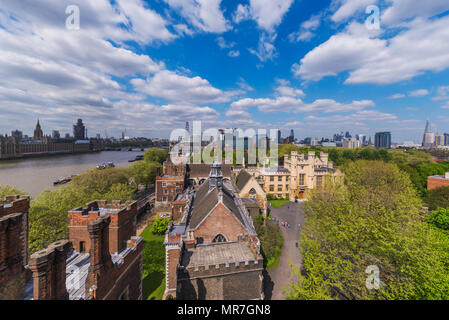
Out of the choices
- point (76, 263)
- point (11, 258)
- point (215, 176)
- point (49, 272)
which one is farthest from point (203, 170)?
point (49, 272)

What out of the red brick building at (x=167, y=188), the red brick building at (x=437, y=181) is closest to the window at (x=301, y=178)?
the red brick building at (x=437, y=181)

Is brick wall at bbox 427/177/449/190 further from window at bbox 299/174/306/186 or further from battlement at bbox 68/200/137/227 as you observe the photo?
battlement at bbox 68/200/137/227

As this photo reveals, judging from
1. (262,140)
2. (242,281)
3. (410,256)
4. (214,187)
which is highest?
(262,140)

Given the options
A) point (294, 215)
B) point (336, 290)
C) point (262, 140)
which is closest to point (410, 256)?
point (336, 290)

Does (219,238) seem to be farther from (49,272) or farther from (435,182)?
(435,182)

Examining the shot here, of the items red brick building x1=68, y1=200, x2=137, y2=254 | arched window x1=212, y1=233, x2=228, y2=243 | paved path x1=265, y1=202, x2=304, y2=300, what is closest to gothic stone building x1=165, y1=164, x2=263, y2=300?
arched window x1=212, y1=233, x2=228, y2=243
